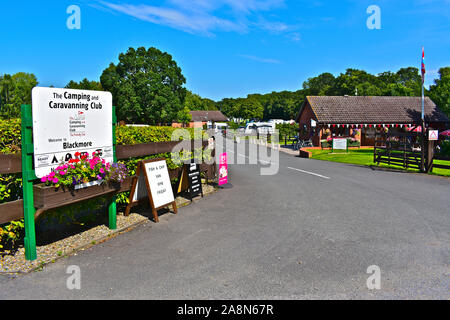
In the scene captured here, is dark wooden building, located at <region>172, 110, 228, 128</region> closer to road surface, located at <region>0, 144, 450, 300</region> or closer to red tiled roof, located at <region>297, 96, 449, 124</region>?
red tiled roof, located at <region>297, 96, 449, 124</region>

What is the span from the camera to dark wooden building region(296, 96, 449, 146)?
35.8 metres

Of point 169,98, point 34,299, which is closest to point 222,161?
point 34,299

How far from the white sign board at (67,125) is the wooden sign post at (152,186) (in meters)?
0.98

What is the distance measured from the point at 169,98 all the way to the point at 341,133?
3672cm

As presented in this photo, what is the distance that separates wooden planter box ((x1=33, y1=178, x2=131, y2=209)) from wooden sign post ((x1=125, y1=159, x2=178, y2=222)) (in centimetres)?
107

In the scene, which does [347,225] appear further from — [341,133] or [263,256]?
[341,133]

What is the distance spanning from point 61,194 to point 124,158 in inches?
81.9

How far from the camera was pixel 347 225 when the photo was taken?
23.1 feet

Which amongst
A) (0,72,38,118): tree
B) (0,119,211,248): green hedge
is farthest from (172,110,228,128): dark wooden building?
(0,119,211,248): green hedge

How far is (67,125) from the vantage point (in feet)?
18.4

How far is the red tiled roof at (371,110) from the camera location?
36.3 m

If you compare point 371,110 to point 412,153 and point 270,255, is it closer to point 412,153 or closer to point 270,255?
point 412,153

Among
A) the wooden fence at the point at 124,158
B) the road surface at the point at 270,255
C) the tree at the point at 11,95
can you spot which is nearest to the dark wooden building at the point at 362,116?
the wooden fence at the point at 124,158

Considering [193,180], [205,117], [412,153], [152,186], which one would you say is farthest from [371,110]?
[205,117]
